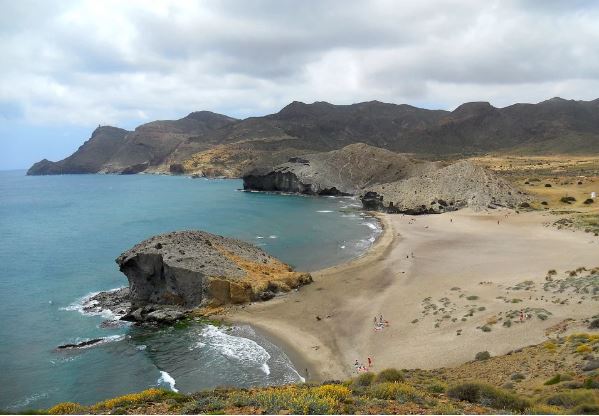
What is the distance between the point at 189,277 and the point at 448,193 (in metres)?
60.2

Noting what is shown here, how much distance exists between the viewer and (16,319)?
37.2m

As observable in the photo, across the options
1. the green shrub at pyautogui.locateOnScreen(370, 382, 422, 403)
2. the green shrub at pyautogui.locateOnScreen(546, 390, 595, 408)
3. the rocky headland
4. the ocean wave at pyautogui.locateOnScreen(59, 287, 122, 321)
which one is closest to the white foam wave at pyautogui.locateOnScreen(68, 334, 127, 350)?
the ocean wave at pyautogui.locateOnScreen(59, 287, 122, 321)

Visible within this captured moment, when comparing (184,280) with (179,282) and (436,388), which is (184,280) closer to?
(179,282)

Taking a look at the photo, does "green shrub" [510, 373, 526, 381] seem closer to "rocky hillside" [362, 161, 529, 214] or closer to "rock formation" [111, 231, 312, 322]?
"rock formation" [111, 231, 312, 322]

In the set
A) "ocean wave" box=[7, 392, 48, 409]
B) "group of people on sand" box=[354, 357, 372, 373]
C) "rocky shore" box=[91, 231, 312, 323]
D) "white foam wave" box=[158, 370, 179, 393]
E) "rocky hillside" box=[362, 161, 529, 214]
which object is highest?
"rocky hillside" box=[362, 161, 529, 214]

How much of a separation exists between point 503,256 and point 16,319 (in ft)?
145

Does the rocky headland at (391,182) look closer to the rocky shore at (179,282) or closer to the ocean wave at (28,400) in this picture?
the rocky shore at (179,282)

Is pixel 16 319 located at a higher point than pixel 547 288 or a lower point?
lower

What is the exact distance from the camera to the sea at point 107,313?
27.1 meters

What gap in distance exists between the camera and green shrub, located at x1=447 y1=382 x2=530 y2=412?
15.0m

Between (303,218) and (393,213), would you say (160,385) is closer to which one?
(303,218)

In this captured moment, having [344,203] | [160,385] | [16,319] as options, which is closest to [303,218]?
[344,203]

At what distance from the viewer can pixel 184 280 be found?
3831 cm

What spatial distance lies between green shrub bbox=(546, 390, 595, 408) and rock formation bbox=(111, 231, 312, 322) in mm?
26680
